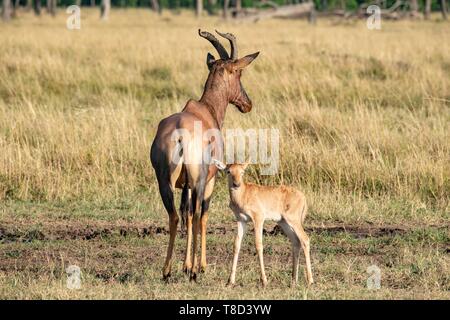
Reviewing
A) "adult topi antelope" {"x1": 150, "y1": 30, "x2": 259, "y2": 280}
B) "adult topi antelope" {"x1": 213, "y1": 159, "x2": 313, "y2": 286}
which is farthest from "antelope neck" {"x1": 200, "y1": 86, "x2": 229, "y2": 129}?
Answer: "adult topi antelope" {"x1": 213, "y1": 159, "x2": 313, "y2": 286}

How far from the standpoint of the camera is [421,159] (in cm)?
998

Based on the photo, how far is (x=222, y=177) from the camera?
10047 millimetres

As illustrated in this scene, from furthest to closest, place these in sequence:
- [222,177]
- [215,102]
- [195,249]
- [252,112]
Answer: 1. [252,112]
2. [222,177]
3. [215,102]
4. [195,249]

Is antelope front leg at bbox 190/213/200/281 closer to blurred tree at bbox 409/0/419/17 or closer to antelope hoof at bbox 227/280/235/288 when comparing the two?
antelope hoof at bbox 227/280/235/288

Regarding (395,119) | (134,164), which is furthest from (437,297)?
(395,119)

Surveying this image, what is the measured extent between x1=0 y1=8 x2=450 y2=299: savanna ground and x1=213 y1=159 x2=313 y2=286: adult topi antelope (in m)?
0.29

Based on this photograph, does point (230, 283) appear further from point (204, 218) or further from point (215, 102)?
point (215, 102)

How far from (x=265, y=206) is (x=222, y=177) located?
135 inches

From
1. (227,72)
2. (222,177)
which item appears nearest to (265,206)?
(227,72)

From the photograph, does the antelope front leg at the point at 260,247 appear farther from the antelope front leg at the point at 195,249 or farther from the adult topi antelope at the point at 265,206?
the antelope front leg at the point at 195,249

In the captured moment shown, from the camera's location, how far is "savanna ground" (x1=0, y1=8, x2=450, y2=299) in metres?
6.77

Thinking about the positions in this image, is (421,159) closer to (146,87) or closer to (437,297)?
(437,297)

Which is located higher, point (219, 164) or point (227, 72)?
Answer: point (227, 72)

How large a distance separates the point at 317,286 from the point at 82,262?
6.30 ft
